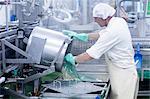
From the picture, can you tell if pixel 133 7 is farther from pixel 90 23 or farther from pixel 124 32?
pixel 124 32

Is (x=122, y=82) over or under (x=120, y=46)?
under

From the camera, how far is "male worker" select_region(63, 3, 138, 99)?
2.03 meters

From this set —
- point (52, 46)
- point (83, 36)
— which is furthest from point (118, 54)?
point (52, 46)

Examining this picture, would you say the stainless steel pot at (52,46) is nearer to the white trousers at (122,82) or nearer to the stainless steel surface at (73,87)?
the stainless steel surface at (73,87)

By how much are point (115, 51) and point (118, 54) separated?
32 millimetres

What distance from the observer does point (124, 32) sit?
2109 mm

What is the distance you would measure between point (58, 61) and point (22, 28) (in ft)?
1.50

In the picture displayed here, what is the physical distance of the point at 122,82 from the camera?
220 cm

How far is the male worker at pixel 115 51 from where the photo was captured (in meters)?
2.03

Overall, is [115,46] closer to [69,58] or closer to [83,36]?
[83,36]

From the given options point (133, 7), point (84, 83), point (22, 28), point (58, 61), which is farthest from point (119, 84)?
point (133, 7)

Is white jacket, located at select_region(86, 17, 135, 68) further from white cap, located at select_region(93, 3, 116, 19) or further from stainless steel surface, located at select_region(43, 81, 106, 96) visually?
stainless steel surface, located at select_region(43, 81, 106, 96)

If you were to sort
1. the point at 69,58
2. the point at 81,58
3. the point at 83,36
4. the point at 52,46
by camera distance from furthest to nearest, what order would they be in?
the point at 83,36
the point at 81,58
the point at 69,58
the point at 52,46

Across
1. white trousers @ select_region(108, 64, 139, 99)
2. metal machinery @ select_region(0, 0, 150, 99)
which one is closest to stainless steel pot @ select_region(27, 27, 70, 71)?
metal machinery @ select_region(0, 0, 150, 99)
